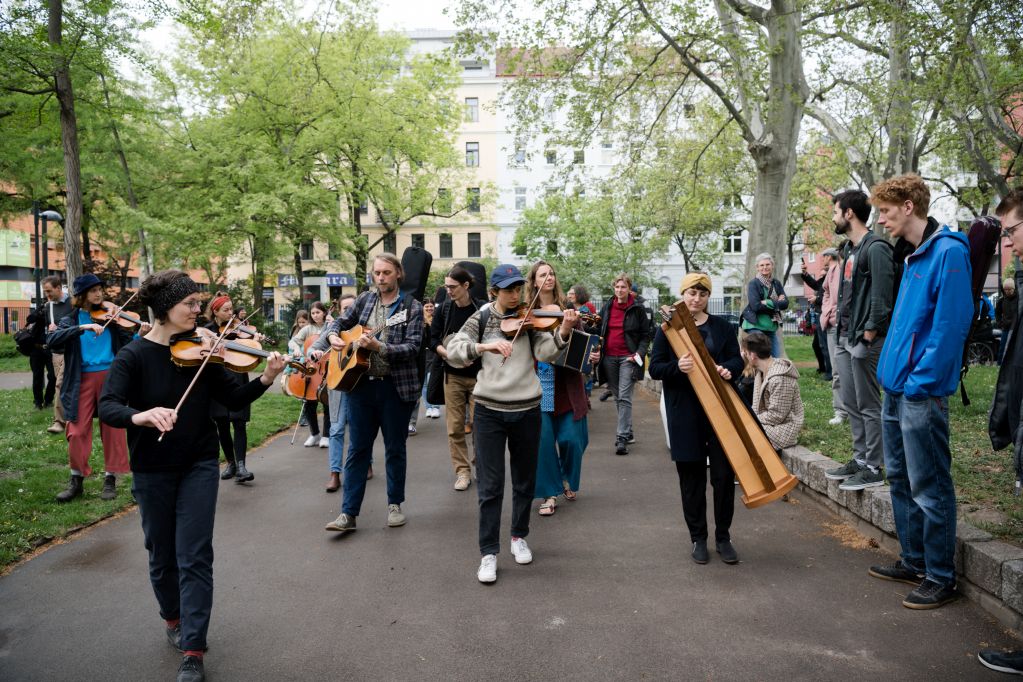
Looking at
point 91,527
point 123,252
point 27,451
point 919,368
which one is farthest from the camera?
point 123,252

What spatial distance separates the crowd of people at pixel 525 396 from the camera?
11.8 feet

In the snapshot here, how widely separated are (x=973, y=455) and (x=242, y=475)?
278 inches

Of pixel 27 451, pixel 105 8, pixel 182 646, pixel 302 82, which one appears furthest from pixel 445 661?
pixel 302 82

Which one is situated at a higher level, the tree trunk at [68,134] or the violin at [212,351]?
the tree trunk at [68,134]

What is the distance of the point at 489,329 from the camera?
16.2 ft

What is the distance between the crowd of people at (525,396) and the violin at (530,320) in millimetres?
14

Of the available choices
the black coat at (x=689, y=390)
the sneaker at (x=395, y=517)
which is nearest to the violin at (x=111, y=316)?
the sneaker at (x=395, y=517)

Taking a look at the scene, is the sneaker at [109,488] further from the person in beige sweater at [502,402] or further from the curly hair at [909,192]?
the curly hair at [909,192]

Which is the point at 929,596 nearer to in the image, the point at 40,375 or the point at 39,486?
the point at 39,486

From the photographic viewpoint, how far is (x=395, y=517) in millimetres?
5887

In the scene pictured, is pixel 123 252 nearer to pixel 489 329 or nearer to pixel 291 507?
pixel 291 507

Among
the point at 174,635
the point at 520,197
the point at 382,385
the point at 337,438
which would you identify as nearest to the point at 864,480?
the point at 382,385

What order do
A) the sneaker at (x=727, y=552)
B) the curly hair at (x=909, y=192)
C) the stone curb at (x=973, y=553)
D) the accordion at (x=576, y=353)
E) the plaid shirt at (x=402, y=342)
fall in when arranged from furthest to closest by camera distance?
the accordion at (x=576, y=353) < the plaid shirt at (x=402, y=342) < the sneaker at (x=727, y=552) < the curly hair at (x=909, y=192) < the stone curb at (x=973, y=553)

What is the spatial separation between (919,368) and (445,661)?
2869 mm
